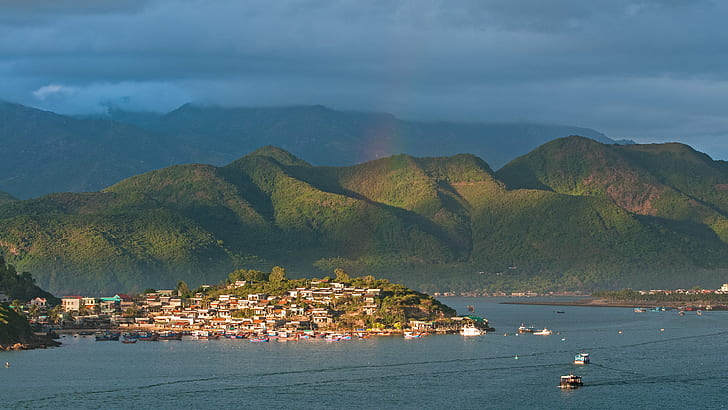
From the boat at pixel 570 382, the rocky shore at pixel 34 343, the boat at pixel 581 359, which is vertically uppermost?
the rocky shore at pixel 34 343

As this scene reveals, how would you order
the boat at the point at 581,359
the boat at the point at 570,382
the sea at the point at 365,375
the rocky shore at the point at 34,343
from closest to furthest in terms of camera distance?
the sea at the point at 365,375
the boat at the point at 570,382
the boat at the point at 581,359
the rocky shore at the point at 34,343

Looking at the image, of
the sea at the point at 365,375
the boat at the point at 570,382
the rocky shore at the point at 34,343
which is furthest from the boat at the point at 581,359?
the rocky shore at the point at 34,343

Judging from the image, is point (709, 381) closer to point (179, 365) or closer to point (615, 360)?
point (615, 360)

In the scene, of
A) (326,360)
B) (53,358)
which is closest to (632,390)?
(326,360)

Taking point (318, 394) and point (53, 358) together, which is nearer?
point (318, 394)

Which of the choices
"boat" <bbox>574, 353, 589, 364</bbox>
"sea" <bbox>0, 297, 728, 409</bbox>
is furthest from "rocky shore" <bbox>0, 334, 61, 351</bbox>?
"boat" <bbox>574, 353, 589, 364</bbox>

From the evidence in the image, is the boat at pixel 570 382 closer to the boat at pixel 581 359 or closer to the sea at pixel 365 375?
the sea at pixel 365 375
